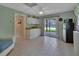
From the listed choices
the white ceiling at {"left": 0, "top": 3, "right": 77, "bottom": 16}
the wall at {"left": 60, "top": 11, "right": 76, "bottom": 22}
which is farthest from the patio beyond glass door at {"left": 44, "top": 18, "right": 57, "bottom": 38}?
the wall at {"left": 60, "top": 11, "right": 76, "bottom": 22}

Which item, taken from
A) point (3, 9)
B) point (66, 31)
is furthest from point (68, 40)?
point (3, 9)

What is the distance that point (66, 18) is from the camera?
19.6 ft

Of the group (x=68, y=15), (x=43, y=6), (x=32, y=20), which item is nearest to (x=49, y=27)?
(x=43, y=6)

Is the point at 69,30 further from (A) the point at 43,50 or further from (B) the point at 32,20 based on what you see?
(A) the point at 43,50

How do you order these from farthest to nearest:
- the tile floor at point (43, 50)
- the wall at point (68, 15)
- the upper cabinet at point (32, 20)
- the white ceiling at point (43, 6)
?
the upper cabinet at point (32, 20) < the wall at point (68, 15) < the tile floor at point (43, 50) < the white ceiling at point (43, 6)

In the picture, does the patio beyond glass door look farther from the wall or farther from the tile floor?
the wall

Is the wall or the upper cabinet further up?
the wall

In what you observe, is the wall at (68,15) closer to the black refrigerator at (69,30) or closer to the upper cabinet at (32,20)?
Answer: the black refrigerator at (69,30)

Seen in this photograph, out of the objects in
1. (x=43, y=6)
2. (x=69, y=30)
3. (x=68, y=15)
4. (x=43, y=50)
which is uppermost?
(x=43, y=6)

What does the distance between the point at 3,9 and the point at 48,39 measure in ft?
8.06

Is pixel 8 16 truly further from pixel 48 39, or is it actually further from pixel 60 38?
pixel 60 38

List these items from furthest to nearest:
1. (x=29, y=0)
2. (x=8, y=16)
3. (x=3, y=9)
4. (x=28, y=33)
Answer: (x=28, y=33) < (x=8, y=16) < (x=3, y=9) < (x=29, y=0)

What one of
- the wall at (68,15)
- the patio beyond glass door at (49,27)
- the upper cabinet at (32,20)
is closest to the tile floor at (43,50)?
the patio beyond glass door at (49,27)

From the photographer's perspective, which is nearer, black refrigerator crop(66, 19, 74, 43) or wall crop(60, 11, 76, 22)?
wall crop(60, 11, 76, 22)
